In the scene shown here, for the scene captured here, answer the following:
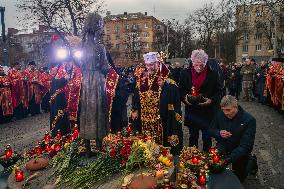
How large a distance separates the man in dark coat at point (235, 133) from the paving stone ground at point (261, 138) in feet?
2.41

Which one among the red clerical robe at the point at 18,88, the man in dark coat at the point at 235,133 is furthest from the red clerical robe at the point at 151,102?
the red clerical robe at the point at 18,88

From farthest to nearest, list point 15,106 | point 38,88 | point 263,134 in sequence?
point 38,88 → point 15,106 → point 263,134

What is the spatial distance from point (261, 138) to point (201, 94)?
408 centimetres

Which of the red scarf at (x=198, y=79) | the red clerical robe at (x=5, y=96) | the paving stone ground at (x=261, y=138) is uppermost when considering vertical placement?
the red scarf at (x=198, y=79)

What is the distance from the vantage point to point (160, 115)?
23.0 feet

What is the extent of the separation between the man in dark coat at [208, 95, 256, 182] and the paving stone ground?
0.73m

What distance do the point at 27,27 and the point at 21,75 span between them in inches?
472

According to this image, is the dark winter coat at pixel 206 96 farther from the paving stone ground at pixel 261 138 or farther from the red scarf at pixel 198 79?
the paving stone ground at pixel 261 138

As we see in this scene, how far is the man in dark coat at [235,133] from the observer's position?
19.2ft

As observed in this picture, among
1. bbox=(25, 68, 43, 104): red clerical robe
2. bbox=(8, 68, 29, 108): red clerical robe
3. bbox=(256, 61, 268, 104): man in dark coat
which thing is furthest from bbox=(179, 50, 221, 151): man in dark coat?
bbox=(256, 61, 268, 104): man in dark coat

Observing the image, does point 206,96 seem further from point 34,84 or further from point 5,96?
point 34,84

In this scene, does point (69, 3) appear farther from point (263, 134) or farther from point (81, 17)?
point (263, 134)

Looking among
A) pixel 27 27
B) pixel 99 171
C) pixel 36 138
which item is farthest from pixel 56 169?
pixel 27 27

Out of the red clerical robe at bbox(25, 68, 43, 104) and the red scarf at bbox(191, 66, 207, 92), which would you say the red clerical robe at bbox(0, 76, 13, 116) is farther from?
the red scarf at bbox(191, 66, 207, 92)
